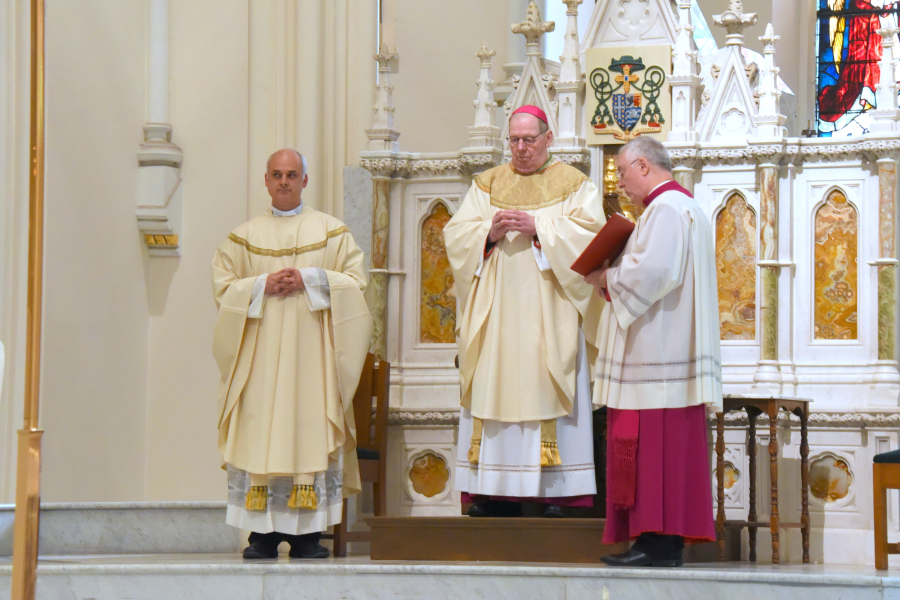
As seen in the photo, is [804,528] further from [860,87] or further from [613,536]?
[860,87]

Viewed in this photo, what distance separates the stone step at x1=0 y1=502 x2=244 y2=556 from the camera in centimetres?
626

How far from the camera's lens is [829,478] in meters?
6.26

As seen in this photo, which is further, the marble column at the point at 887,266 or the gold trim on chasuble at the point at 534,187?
the marble column at the point at 887,266

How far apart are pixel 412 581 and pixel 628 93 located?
3.10m

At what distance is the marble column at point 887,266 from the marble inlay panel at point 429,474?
2333mm

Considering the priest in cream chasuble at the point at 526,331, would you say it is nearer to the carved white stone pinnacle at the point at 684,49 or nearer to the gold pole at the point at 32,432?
the carved white stone pinnacle at the point at 684,49

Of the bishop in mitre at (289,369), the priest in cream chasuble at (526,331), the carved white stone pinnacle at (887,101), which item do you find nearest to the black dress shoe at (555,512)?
the priest in cream chasuble at (526,331)

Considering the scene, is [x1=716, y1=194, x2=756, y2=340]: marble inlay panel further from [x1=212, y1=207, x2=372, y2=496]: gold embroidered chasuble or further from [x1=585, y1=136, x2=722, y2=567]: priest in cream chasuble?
[x1=212, y1=207, x2=372, y2=496]: gold embroidered chasuble

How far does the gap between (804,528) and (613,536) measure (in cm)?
139

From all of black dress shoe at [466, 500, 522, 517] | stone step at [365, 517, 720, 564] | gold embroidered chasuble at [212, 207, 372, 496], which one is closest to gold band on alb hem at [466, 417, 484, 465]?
black dress shoe at [466, 500, 522, 517]

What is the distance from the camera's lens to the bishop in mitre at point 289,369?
18.2 feet

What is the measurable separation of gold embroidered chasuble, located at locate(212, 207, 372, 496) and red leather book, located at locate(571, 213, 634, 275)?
1187 mm

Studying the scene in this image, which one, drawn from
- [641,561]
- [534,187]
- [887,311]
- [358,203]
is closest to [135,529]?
[358,203]

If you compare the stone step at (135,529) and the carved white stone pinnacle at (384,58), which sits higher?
the carved white stone pinnacle at (384,58)
